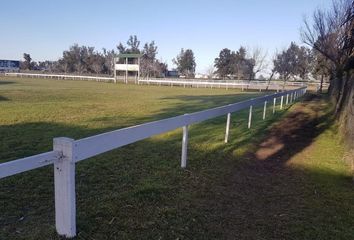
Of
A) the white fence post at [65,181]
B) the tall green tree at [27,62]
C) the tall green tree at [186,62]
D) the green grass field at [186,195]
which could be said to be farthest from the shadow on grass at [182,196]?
the tall green tree at [27,62]

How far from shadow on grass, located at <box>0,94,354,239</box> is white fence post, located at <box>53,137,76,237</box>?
23 cm

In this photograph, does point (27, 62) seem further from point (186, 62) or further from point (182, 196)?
point (182, 196)

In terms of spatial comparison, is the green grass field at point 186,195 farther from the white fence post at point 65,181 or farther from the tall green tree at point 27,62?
the tall green tree at point 27,62

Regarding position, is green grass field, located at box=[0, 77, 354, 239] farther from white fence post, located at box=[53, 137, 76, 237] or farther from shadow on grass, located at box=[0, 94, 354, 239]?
white fence post, located at box=[53, 137, 76, 237]

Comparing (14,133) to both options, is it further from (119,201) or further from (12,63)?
(12,63)

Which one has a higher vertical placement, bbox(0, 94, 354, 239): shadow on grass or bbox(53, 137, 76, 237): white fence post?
bbox(53, 137, 76, 237): white fence post

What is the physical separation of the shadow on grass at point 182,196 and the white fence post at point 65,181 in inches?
8.9

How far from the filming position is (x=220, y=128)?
42.3ft

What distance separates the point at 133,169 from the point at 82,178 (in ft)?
3.52

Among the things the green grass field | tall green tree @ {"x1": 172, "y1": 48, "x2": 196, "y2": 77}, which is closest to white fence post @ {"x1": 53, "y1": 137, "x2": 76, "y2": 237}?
the green grass field

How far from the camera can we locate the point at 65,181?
3.77 metres

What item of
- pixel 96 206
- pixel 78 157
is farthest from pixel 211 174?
pixel 78 157

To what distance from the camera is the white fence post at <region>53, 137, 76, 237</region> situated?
3771 mm

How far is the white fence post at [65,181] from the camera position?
3771 mm
